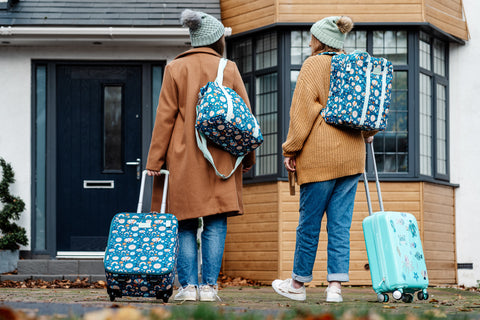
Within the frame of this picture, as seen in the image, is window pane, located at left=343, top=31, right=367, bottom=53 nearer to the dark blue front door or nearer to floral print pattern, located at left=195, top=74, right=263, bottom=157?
the dark blue front door

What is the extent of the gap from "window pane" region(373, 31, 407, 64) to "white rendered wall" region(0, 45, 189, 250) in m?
2.40

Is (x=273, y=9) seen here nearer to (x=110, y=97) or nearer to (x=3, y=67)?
(x=110, y=97)

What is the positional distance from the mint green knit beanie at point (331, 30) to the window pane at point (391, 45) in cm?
457

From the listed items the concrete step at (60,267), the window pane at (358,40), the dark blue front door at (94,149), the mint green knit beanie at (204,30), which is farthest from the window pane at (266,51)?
the mint green knit beanie at (204,30)

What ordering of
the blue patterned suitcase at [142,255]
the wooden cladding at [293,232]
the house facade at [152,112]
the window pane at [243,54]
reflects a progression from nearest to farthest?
the blue patterned suitcase at [142,255]
the wooden cladding at [293,232]
the house facade at [152,112]
the window pane at [243,54]

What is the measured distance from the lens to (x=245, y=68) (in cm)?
1079

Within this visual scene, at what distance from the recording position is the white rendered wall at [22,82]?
Answer: 1030cm

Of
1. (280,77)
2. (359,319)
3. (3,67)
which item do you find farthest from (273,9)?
(359,319)

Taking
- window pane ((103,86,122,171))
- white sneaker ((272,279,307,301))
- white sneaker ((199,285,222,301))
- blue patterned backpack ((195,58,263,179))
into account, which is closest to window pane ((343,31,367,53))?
window pane ((103,86,122,171))

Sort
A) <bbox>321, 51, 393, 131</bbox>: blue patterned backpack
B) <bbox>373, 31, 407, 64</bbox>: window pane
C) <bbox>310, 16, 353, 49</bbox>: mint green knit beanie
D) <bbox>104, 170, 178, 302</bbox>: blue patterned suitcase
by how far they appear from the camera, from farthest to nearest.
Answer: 1. <bbox>373, 31, 407, 64</bbox>: window pane
2. <bbox>310, 16, 353, 49</bbox>: mint green knit beanie
3. <bbox>321, 51, 393, 131</bbox>: blue patterned backpack
4. <bbox>104, 170, 178, 302</bbox>: blue patterned suitcase

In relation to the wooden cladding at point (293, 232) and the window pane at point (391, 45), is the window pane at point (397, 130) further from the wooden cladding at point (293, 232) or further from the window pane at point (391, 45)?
the wooden cladding at point (293, 232)

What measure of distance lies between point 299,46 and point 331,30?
14.5ft

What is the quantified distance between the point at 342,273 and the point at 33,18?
5993 mm

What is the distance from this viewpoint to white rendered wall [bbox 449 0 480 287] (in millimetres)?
10875
